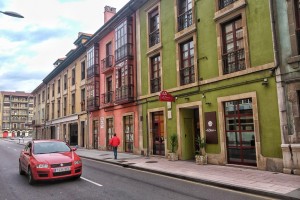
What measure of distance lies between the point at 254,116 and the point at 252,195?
4.46 m

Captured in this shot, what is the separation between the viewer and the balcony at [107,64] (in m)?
23.0

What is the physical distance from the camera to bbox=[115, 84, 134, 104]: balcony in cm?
1958

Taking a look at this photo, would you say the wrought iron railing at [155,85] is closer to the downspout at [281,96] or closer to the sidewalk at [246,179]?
the sidewalk at [246,179]

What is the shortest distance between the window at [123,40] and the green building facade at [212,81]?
1.64 metres

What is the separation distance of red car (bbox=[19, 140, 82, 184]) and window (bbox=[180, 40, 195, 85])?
7586 millimetres

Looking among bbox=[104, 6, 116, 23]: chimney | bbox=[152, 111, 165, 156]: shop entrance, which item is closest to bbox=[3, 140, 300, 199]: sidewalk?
bbox=[152, 111, 165, 156]: shop entrance

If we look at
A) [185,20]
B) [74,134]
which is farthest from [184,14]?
[74,134]

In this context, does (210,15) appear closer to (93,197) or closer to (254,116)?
(254,116)

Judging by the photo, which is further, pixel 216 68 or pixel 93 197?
pixel 216 68

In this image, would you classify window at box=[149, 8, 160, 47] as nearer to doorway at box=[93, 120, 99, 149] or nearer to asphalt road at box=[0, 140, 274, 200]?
asphalt road at box=[0, 140, 274, 200]

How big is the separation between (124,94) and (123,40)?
4273 millimetres

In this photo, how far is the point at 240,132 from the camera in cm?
1198

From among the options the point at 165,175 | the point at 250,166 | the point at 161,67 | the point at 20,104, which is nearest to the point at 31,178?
the point at 165,175

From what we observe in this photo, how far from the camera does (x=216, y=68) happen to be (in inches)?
514
